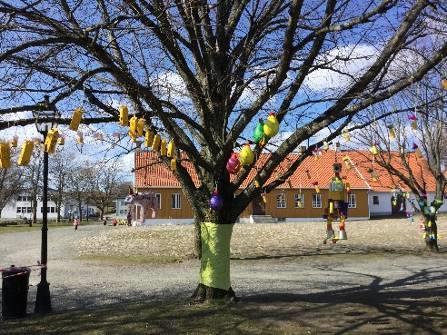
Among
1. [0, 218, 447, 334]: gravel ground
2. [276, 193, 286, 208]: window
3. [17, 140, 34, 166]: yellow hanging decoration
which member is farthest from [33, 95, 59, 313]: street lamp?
[276, 193, 286, 208]: window

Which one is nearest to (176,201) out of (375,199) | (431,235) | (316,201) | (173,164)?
(316,201)

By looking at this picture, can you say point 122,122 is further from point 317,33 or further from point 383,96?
point 383,96

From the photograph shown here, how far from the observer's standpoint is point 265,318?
26.2ft

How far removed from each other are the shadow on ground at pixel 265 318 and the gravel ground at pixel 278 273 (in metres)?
0.06

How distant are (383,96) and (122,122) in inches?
159

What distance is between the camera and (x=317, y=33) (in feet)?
27.3

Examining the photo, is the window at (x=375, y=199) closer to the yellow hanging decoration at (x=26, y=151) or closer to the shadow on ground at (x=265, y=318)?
the shadow on ground at (x=265, y=318)

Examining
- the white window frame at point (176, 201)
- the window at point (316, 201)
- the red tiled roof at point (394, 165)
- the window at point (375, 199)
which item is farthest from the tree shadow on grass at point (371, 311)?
the window at point (375, 199)

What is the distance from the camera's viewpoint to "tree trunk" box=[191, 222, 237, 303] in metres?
9.12

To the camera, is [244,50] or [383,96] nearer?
[383,96]

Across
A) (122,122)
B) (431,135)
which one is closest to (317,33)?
(122,122)

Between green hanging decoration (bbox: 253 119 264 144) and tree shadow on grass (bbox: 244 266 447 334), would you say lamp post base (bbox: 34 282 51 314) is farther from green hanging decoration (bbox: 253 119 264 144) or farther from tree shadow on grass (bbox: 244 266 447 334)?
green hanging decoration (bbox: 253 119 264 144)

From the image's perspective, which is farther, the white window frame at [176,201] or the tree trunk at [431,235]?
the white window frame at [176,201]

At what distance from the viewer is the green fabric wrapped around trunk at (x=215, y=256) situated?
359 inches
